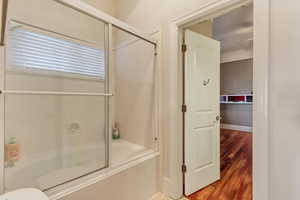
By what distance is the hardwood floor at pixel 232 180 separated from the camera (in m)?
1.90

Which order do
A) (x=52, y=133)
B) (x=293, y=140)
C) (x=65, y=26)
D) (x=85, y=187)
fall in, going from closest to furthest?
(x=293, y=140), (x=85, y=187), (x=52, y=133), (x=65, y=26)

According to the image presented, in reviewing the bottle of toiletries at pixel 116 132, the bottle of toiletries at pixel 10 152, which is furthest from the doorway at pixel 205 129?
the bottle of toiletries at pixel 10 152

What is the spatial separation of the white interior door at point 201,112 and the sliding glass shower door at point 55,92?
3.29 feet

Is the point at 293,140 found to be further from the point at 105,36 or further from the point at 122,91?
the point at 122,91

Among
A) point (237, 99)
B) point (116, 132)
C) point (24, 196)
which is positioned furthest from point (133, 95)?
point (237, 99)

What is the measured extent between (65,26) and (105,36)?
677 mm

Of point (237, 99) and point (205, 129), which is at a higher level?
point (237, 99)

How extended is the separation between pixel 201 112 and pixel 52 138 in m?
1.85

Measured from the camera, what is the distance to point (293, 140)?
1.16 metres

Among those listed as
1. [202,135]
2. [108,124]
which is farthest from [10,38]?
[202,135]

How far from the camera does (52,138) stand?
1.85m

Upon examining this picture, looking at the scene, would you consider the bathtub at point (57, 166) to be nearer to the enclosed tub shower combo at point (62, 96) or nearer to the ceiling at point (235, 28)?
the enclosed tub shower combo at point (62, 96)

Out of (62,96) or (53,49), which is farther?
(62,96)

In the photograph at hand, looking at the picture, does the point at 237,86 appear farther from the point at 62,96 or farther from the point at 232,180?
the point at 62,96
